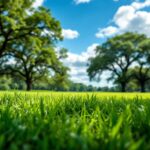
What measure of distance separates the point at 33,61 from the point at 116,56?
27161mm

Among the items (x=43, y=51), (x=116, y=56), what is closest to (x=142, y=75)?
(x=116, y=56)

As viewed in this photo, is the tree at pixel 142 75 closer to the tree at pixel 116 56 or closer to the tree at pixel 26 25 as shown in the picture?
the tree at pixel 116 56

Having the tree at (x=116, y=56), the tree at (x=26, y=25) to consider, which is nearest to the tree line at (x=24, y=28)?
the tree at (x=26, y=25)

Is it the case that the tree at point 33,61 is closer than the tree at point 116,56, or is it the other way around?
the tree at point 33,61

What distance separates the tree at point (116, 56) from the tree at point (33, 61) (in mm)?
14892

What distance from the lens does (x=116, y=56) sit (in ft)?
240

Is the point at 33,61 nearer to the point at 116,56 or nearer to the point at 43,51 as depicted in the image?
the point at 43,51

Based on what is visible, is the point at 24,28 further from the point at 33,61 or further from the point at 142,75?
the point at 142,75

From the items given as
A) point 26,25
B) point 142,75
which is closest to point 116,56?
point 142,75

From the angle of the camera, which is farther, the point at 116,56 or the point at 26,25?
the point at 116,56

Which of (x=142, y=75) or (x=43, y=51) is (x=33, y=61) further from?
(x=142, y=75)

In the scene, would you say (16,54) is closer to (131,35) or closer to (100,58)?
(100,58)

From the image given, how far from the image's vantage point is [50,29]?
4491 cm

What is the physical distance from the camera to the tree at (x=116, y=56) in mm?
71938
